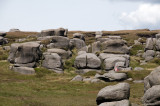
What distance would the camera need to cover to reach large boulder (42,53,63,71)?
8375cm

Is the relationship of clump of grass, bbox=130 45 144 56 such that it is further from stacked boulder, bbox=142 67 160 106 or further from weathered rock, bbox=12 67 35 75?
stacked boulder, bbox=142 67 160 106

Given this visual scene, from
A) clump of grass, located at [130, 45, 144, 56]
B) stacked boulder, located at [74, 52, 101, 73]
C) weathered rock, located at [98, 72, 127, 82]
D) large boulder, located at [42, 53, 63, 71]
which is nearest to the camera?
weathered rock, located at [98, 72, 127, 82]

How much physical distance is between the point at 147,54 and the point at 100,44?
65.0 feet

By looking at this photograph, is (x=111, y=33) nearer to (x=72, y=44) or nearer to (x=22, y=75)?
(x=72, y=44)

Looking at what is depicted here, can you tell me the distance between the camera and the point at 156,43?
104 metres

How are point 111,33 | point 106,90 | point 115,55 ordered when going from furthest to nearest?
point 111,33 < point 115,55 < point 106,90

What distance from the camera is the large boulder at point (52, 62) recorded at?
83750 mm

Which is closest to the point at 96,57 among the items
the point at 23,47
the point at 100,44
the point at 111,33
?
the point at 100,44

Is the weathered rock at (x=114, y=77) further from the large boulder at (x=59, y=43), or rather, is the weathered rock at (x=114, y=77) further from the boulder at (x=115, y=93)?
the large boulder at (x=59, y=43)

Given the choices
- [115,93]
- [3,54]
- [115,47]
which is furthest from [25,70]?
[115,93]

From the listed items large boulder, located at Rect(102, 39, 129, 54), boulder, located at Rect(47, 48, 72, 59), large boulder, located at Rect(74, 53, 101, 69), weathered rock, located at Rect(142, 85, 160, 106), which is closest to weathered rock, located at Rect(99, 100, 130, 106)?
weathered rock, located at Rect(142, 85, 160, 106)

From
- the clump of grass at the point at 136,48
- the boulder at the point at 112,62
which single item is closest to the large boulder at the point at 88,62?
the boulder at the point at 112,62

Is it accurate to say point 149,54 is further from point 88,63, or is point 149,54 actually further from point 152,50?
point 88,63

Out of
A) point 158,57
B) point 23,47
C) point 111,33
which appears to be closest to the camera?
point 23,47
